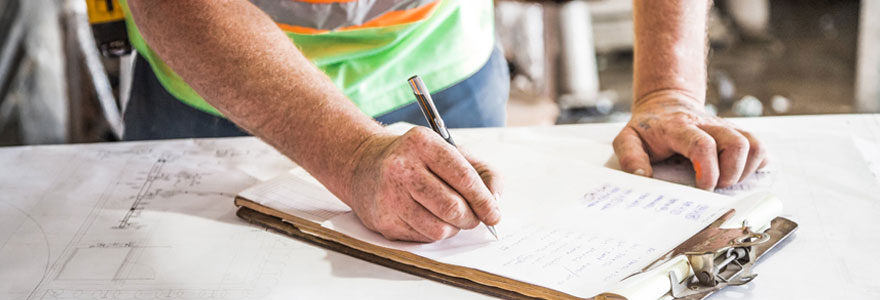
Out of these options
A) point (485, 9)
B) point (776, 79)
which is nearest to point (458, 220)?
point (485, 9)

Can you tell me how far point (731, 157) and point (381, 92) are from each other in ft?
1.86

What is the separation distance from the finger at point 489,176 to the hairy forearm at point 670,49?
39 centimetres

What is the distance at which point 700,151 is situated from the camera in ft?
3.08

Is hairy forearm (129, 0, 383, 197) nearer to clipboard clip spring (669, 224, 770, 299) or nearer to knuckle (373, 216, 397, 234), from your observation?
knuckle (373, 216, 397, 234)

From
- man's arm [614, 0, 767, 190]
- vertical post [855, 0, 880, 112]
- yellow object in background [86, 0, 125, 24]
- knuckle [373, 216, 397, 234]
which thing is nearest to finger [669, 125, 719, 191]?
man's arm [614, 0, 767, 190]

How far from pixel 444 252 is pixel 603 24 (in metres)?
3.65

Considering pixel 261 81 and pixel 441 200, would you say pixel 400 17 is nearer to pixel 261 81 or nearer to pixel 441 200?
pixel 261 81

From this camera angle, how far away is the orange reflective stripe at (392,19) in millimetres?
1193

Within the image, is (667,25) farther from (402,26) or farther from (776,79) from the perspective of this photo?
(776,79)

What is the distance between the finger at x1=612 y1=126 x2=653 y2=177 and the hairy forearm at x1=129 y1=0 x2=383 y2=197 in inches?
12.3

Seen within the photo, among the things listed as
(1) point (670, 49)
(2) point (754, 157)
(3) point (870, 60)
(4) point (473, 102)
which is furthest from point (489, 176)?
(3) point (870, 60)

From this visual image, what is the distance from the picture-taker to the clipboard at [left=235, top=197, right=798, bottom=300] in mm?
711

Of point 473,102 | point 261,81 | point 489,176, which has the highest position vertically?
point 261,81

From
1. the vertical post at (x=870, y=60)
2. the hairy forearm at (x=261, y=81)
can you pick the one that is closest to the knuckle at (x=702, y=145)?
the hairy forearm at (x=261, y=81)
